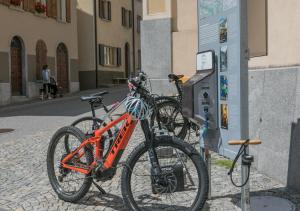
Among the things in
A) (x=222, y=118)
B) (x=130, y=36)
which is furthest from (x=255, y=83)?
(x=130, y=36)

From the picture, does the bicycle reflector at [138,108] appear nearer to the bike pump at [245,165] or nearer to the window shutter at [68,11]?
the bike pump at [245,165]

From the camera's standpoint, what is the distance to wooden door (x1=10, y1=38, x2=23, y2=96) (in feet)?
73.3

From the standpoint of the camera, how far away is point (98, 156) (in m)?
5.14

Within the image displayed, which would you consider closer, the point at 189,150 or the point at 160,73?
the point at 189,150

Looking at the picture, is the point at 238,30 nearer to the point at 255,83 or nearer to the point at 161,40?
the point at 255,83

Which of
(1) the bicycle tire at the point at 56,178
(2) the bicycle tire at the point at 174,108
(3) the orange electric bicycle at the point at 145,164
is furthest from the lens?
(2) the bicycle tire at the point at 174,108

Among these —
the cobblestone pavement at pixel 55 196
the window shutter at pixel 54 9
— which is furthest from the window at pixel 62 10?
the cobblestone pavement at pixel 55 196

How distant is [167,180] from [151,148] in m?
0.35

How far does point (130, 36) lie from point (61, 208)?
31.8 metres

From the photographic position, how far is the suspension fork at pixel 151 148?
15.0 ft

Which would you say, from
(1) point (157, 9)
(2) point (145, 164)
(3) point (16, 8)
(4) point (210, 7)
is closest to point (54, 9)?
(3) point (16, 8)

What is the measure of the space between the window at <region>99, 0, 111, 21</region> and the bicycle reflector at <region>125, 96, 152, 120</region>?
27.8m

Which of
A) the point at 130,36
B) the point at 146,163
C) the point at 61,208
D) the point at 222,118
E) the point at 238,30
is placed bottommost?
the point at 61,208

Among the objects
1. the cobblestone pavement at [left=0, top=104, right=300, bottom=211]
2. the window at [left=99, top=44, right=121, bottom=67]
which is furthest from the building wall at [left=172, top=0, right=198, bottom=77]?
the window at [left=99, top=44, right=121, bottom=67]
